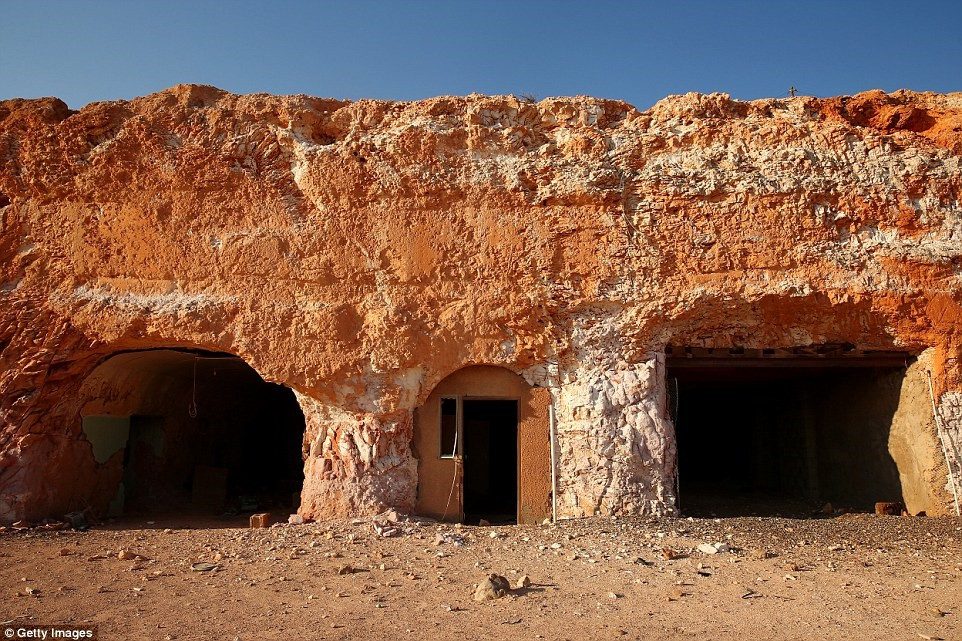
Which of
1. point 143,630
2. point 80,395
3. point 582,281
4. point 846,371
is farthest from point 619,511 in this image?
point 80,395

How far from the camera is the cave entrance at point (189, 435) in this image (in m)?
9.83

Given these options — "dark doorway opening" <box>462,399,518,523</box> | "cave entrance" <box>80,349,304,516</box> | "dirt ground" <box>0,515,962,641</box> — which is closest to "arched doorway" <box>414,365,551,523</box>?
"dirt ground" <box>0,515,962,641</box>

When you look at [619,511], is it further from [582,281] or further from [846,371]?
[846,371]

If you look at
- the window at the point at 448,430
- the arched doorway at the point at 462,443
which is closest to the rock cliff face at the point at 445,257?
the arched doorway at the point at 462,443

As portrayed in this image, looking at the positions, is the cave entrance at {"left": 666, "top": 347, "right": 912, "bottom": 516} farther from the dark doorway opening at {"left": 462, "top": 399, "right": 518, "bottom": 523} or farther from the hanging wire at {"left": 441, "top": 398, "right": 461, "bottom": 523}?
the dark doorway opening at {"left": 462, "top": 399, "right": 518, "bottom": 523}

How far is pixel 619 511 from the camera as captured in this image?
814 cm

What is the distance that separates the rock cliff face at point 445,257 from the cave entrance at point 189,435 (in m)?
0.57

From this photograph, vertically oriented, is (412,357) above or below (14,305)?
below

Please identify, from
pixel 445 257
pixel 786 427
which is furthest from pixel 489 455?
pixel 786 427

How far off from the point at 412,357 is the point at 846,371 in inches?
257

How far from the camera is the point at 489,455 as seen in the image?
12.8 m

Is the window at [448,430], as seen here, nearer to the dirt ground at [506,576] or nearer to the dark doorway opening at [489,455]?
the dirt ground at [506,576]

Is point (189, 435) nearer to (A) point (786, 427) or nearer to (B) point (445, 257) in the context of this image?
(B) point (445, 257)

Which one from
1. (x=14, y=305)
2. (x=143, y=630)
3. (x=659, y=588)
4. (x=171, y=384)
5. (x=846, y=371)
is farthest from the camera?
(x=171, y=384)
